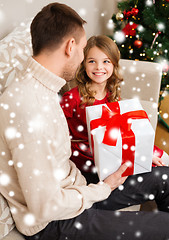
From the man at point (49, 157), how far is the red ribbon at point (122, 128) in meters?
0.13

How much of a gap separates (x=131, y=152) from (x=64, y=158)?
277 mm

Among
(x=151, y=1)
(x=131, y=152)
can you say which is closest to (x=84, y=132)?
(x=131, y=152)

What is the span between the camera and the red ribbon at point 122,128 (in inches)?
39.5

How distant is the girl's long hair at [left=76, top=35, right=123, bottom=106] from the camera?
139 centimetres

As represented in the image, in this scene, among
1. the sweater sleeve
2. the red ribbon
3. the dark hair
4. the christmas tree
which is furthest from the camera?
the christmas tree

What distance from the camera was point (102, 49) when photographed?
4.51 ft

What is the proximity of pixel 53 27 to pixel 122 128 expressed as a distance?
48cm

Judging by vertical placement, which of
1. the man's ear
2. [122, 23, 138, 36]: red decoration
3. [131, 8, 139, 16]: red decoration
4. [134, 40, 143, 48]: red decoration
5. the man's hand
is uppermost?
the man's ear

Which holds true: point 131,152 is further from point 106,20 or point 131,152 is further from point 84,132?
point 106,20

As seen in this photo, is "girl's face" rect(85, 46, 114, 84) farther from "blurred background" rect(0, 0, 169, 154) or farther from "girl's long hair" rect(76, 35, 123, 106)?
"blurred background" rect(0, 0, 169, 154)

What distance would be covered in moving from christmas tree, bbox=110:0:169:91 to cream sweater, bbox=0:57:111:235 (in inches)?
55.6

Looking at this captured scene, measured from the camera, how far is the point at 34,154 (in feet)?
2.52

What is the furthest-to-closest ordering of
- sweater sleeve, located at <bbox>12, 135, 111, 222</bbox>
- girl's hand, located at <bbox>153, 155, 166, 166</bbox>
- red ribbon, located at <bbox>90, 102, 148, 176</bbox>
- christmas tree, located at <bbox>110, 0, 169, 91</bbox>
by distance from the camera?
christmas tree, located at <bbox>110, 0, 169, 91</bbox>
girl's hand, located at <bbox>153, 155, 166, 166</bbox>
red ribbon, located at <bbox>90, 102, 148, 176</bbox>
sweater sleeve, located at <bbox>12, 135, 111, 222</bbox>

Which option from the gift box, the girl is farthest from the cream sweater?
the girl
